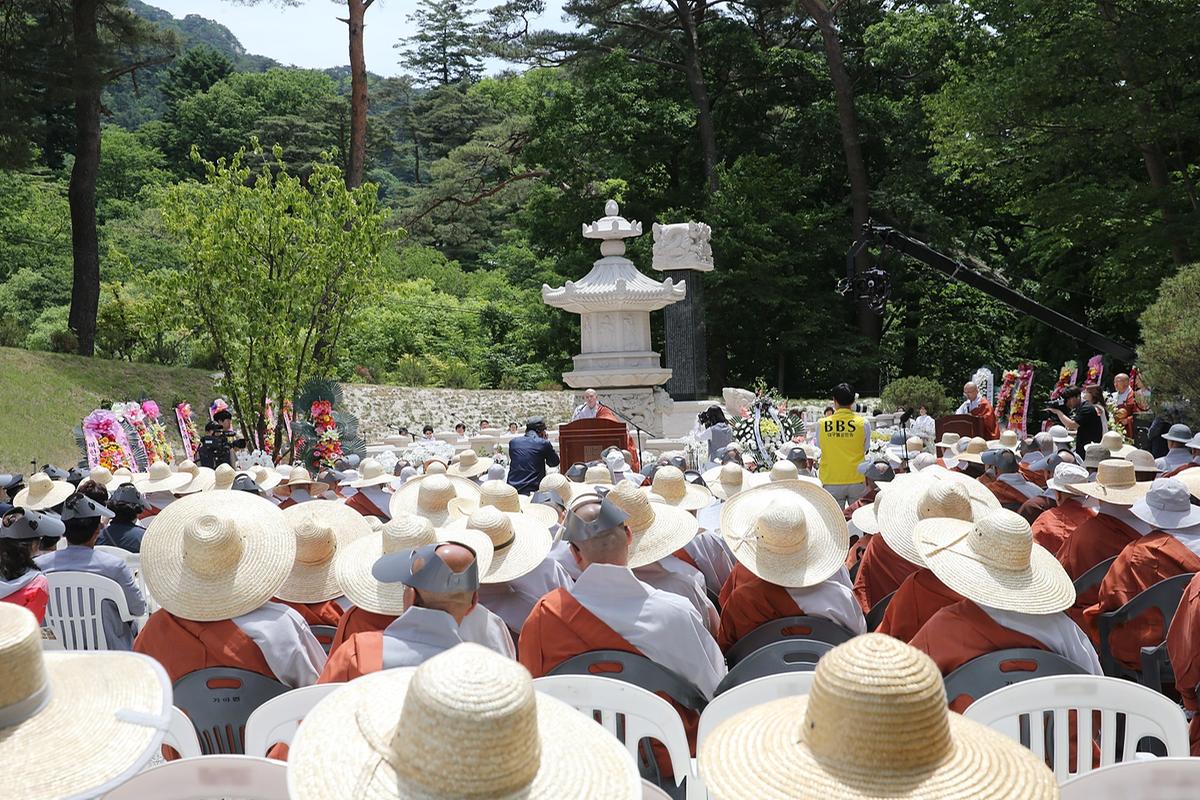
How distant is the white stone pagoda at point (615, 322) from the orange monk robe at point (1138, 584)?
15884 millimetres

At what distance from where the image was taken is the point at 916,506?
4797mm

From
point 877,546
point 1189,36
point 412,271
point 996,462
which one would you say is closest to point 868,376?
point 1189,36

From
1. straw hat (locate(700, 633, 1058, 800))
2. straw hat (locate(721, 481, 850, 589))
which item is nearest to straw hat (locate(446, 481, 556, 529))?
straw hat (locate(721, 481, 850, 589))

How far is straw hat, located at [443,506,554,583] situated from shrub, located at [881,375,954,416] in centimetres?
1817

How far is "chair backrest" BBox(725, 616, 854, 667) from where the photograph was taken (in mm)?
4262

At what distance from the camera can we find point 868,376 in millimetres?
30078

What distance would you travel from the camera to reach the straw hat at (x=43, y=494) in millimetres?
7723

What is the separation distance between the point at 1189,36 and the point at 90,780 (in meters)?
19.5

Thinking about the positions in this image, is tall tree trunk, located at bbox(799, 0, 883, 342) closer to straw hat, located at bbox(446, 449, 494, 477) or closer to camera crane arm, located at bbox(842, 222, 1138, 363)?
camera crane arm, located at bbox(842, 222, 1138, 363)

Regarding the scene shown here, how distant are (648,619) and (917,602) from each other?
1167 millimetres

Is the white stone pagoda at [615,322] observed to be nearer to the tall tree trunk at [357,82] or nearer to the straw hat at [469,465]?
the tall tree trunk at [357,82]

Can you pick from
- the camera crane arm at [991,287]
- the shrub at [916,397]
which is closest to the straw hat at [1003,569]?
the camera crane arm at [991,287]

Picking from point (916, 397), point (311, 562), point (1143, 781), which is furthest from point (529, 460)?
point (916, 397)

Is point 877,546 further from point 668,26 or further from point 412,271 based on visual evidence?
point 412,271
